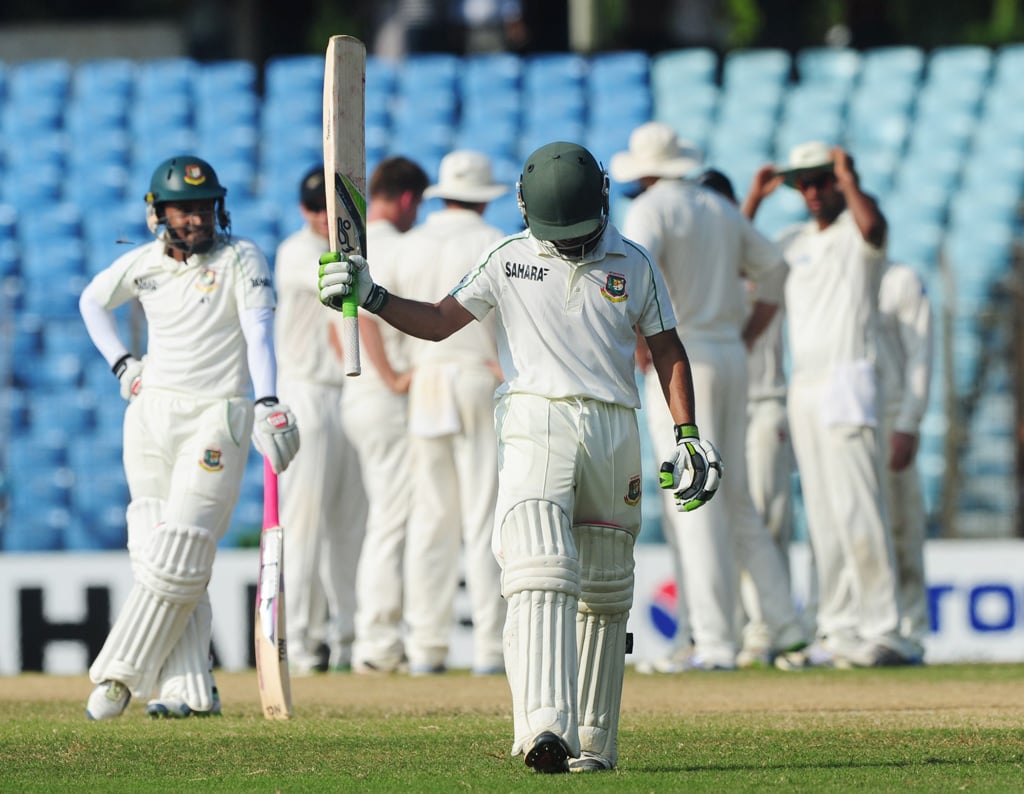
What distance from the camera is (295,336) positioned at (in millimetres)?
9828

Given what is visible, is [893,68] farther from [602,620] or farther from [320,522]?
[602,620]

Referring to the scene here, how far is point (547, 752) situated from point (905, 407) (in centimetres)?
526

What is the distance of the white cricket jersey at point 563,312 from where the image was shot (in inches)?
212

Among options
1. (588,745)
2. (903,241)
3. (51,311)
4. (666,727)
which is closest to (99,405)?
(51,311)

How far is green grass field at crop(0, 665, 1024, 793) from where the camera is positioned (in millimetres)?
4984

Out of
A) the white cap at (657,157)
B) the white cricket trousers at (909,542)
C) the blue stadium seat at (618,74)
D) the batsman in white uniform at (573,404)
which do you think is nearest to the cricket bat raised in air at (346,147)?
the batsman in white uniform at (573,404)

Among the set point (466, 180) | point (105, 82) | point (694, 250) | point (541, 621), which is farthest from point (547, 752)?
point (105, 82)

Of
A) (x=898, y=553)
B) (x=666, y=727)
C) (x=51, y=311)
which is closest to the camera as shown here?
(x=666, y=727)

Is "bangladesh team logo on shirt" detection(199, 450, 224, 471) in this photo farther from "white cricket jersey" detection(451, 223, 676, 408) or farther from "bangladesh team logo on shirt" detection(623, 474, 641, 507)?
"bangladesh team logo on shirt" detection(623, 474, 641, 507)

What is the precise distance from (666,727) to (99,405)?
9.43 m

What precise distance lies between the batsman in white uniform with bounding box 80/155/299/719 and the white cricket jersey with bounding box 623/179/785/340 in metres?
2.26

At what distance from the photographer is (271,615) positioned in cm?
700

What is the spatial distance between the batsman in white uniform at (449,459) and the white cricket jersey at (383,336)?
5.8 inches

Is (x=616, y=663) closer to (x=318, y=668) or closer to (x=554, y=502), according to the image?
(x=554, y=502)
